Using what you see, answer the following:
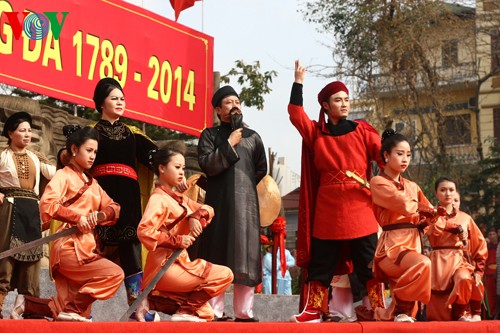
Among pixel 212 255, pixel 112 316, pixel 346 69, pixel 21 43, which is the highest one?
pixel 346 69

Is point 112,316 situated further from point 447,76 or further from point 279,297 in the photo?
point 447,76

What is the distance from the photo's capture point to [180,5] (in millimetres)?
10414

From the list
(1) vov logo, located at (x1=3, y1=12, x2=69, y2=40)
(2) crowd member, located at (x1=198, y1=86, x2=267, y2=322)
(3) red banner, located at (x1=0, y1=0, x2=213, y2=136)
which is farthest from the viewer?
(3) red banner, located at (x1=0, y1=0, x2=213, y2=136)

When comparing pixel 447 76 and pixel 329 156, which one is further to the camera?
pixel 447 76

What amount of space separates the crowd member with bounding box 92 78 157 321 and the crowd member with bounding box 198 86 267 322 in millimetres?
450

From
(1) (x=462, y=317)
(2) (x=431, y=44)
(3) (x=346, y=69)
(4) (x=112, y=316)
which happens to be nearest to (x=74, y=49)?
(4) (x=112, y=316)

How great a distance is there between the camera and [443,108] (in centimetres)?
1997

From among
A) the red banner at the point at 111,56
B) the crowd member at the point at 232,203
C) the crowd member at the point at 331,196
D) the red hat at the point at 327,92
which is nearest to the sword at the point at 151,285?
the crowd member at the point at 232,203

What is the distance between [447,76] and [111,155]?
1590cm

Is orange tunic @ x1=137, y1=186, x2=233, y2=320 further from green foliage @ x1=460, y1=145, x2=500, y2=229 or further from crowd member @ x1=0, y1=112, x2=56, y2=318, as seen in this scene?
green foliage @ x1=460, y1=145, x2=500, y2=229

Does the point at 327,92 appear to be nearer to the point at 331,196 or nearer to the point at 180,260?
the point at 331,196

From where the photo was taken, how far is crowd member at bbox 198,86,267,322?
615cm

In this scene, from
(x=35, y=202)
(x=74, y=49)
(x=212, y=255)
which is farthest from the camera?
(x=74, y=49)

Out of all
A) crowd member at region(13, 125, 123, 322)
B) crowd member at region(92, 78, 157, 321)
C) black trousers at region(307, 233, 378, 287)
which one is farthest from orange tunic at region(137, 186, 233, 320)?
black trousers at region(307, 233, 378, 287)
